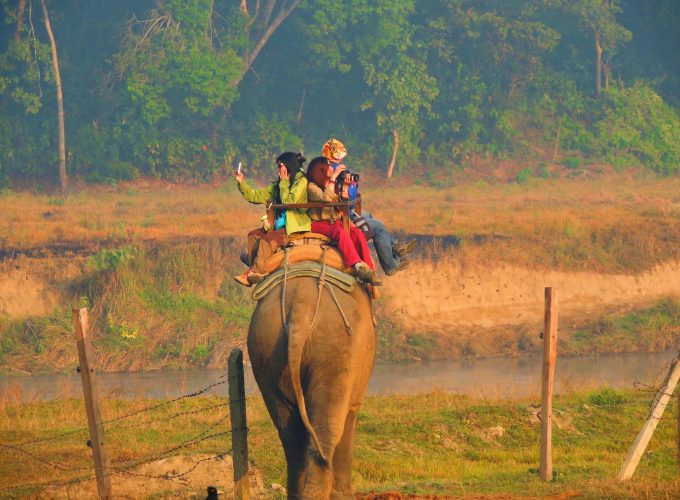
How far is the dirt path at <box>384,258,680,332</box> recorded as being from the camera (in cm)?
2697

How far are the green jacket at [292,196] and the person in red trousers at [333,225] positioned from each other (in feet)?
0.21

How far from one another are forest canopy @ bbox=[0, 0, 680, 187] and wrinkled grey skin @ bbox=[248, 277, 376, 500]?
35277mm

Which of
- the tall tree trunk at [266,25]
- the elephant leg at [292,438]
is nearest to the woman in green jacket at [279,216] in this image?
the elephant leg at [292,438]

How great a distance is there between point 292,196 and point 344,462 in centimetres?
216

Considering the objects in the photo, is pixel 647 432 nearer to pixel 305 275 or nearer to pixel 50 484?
pixel 305 275

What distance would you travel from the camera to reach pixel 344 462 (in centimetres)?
1000

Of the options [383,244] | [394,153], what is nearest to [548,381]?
[383,244]

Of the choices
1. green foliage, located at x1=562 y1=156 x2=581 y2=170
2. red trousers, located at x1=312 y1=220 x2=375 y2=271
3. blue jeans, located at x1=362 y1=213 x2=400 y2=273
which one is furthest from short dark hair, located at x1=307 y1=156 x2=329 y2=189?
green foliage, located at x1=562 y1=156 x2=581 y2=170

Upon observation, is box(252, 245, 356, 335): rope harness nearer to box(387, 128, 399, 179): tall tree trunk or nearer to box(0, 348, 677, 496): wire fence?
box(0, 348, 677, 496): wire fence

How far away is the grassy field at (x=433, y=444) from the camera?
479 inches

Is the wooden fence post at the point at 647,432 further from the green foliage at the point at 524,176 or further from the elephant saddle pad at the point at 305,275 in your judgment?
the green foliage at the point at 524,176

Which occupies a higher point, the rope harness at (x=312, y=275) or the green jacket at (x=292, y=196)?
the green jacket at (x=292, y=196)

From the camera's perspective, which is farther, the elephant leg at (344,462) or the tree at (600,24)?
the tree at (600,24)

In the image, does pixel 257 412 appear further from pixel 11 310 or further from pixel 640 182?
pixel 640 182
